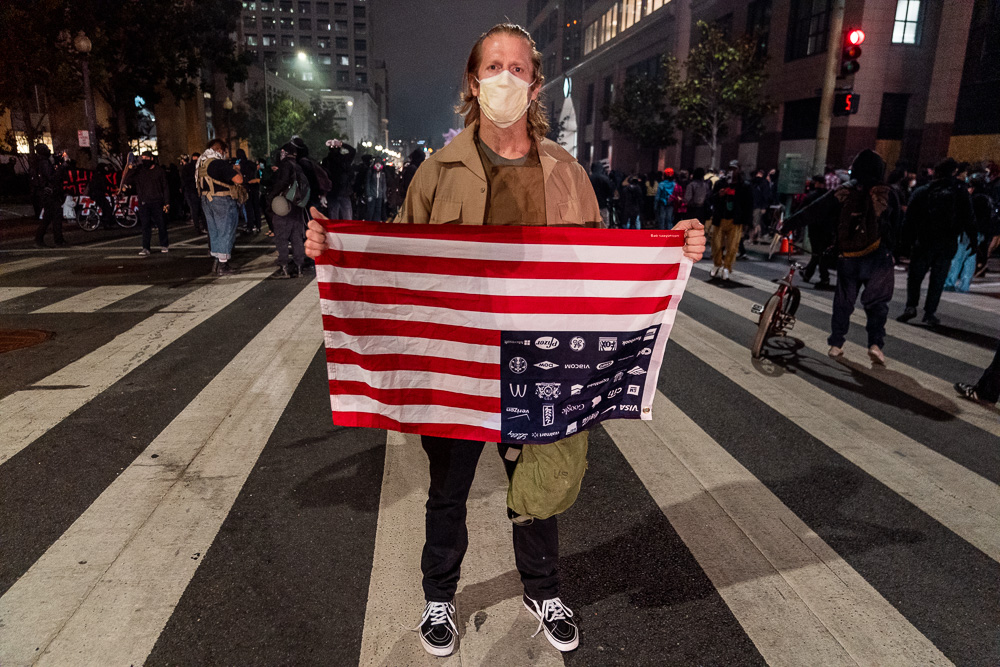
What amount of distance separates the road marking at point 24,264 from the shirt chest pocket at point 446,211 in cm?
1172

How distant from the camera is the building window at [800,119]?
87.4 ft

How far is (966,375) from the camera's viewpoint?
6.70 m

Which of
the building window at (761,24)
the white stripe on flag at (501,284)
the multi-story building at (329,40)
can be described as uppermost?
the multi-story building at (329,40)

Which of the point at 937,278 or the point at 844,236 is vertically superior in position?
the point at 844,236

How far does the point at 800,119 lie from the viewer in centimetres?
2744

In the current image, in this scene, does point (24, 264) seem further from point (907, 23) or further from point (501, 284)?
point (907, 23)

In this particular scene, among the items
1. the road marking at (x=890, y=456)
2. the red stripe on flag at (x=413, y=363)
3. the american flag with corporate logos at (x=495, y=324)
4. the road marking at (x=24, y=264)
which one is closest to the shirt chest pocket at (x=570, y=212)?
the american flag with corporate logos at (x=495, y=324)

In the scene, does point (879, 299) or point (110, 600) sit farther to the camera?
point (879, 299)

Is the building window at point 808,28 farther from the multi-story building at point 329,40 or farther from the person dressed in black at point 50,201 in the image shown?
the multi-story building at point 329,40

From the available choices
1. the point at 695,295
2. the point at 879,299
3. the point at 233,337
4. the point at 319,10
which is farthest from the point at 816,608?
the point at 319,10

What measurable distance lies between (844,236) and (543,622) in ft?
18.4

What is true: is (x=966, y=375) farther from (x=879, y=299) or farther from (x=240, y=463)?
(x=240, y=463)

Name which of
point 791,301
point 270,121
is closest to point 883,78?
point 791,301

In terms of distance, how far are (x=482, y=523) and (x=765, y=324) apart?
4.55 meters
